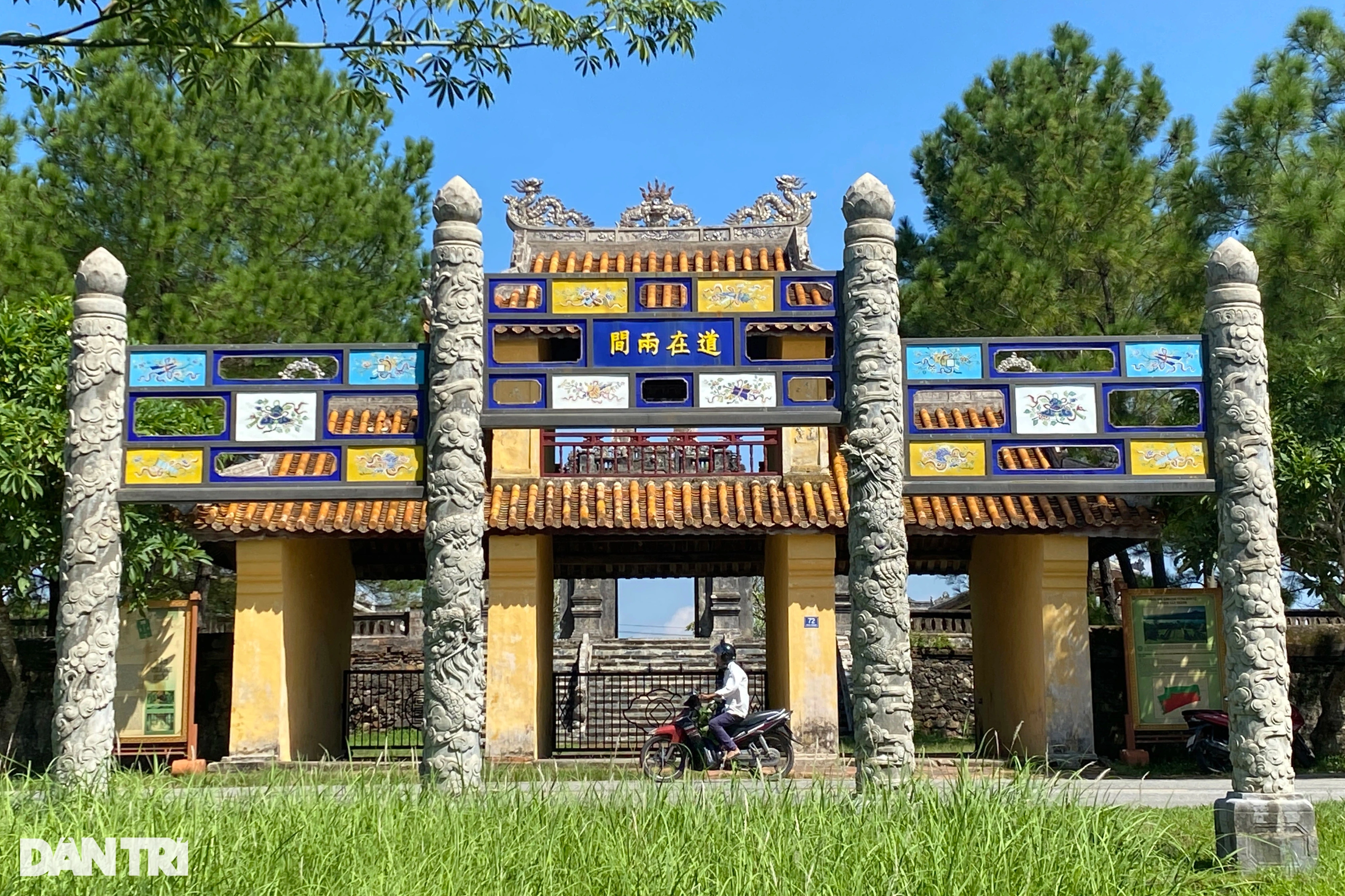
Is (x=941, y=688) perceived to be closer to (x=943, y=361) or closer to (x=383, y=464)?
(x=943, y=361)

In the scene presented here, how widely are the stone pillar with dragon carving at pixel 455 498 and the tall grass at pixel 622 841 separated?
808mm

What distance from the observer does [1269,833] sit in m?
7.59

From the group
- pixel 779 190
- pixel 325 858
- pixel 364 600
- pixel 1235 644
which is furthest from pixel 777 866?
pixel 364 600

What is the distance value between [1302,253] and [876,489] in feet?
22.0

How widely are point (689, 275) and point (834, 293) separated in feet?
3.10

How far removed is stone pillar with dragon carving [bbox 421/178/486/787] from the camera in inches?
317

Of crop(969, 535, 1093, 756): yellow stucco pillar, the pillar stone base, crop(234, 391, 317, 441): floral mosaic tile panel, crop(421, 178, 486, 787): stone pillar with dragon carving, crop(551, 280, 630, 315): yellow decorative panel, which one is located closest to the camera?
the pillar stone base

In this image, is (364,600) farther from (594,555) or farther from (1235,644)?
(1235,644)

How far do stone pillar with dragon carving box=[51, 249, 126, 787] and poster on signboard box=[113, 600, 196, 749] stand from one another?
15.5 ft

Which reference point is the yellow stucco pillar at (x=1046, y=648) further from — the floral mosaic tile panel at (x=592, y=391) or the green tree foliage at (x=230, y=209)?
the green tree foliage at (x=230, y=209)

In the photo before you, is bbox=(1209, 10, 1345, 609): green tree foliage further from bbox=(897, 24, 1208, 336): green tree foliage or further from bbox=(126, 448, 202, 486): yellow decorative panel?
bbox=(126, 448, 202, 486): yellow decorative panel

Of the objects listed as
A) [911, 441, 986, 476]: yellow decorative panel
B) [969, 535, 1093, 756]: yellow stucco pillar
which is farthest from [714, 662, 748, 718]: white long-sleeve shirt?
[911, 441, 986, 476]: yellow decorative panel

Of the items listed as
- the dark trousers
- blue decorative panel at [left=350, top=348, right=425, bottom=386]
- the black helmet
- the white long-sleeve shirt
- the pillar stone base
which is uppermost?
blue decorative panel at [left=350, top=348, right=425, bottom=386]

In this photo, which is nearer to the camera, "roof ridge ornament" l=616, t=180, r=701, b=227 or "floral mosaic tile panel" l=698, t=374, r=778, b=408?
"floral mosaic tile panel" l=698, t=374, r=778, b=408
